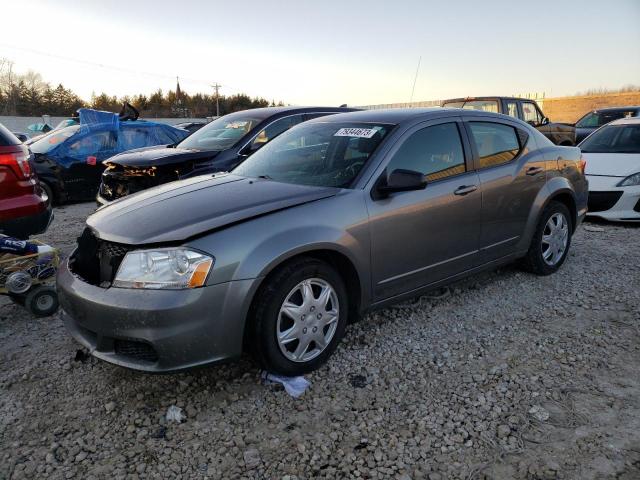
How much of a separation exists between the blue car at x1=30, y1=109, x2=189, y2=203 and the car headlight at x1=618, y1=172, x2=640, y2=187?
28.3ft

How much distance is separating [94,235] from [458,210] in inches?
101

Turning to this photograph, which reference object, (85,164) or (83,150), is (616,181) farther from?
(83,150)

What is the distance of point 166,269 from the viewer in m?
2.58

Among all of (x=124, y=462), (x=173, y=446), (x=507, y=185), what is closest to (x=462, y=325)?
(x=507, y=185)

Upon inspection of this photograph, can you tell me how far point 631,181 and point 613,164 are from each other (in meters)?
0.48

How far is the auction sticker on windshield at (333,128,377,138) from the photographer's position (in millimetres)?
3592

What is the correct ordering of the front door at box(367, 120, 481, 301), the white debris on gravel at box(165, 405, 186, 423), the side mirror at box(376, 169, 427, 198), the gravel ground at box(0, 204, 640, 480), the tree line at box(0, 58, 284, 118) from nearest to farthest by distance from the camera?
the gravel ground at box(0, 204, 640, 480), the white debris on gravel at box(165, 405, 186, 423), the side mirror at box(376, 169, 427, 198), the front door at box(367, 120, 481, 301), the tree line at box(0, 58, 284, 118)

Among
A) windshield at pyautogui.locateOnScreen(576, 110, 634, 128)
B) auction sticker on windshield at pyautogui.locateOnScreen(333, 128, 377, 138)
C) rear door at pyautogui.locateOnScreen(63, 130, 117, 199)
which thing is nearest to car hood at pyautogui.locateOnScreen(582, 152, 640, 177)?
auction sticker on windshield at pyautogui.locateOnScreen(333, 128, 377, 138)

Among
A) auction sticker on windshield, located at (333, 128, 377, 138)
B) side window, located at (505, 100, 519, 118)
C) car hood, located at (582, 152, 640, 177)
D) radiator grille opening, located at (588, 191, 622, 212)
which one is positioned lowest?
radiator grille opening, located at (588, 191, 622, 212)

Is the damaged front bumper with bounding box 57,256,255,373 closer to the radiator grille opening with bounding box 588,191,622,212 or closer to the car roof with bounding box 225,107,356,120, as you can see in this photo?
the car roof with bounding box 225,107,356,120

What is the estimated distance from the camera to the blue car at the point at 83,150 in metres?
9.05

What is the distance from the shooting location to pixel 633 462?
2.25 metres

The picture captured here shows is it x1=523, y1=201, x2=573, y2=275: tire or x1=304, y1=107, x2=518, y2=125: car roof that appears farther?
x1=523, y1=201, x2=573, y2=275: tire

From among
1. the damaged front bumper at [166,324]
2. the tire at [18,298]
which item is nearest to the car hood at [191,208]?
the damaged front bumper at [166,324]
